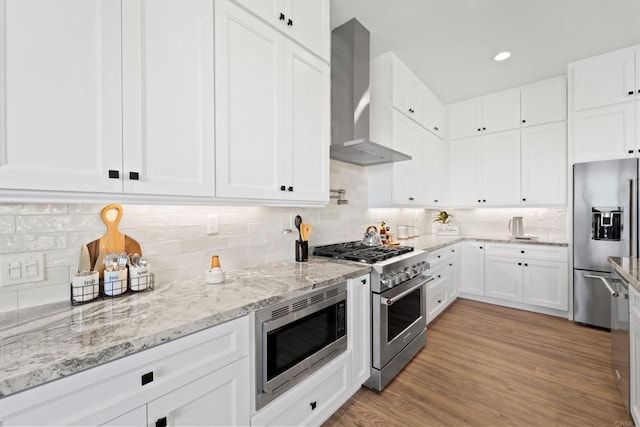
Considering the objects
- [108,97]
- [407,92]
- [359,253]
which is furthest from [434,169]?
[108,97]

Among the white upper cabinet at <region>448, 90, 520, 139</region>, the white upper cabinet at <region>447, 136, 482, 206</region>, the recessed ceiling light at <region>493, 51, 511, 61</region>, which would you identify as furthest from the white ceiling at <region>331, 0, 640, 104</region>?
the white upper cabinet at <region>447, 136, 482, 206</region>

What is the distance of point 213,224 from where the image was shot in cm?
171

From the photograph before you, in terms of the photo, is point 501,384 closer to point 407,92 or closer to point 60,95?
point 407,92

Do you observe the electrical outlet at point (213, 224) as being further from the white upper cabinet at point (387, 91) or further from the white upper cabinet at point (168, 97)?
the white upper cabinet at point (387, 91)

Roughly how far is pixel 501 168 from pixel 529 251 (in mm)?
1192

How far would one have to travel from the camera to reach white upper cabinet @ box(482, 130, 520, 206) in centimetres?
371

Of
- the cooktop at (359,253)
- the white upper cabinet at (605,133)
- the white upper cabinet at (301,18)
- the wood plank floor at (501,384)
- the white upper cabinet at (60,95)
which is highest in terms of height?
the white upper cabinet at (301,18)

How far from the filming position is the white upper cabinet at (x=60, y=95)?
0.86 metres

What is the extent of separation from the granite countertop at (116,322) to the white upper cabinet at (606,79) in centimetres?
363

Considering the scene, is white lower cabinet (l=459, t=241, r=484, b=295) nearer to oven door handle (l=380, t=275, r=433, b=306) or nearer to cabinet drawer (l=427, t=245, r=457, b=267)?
cabinet drawer (l=427, t=245, r=457, b=267)

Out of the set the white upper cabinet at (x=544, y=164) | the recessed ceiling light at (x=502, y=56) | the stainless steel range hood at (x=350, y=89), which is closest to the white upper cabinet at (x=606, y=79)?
the white upper cabinet at (x=544, y=164)

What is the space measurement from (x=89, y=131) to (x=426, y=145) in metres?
3.46

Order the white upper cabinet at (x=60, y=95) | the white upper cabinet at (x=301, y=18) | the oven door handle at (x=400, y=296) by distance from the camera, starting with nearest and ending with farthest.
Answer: the white upper cabinet at (x=60, y=95)
the white upper cabinet at (x=301, y=18)
the oven door handle at (x=400, y=296)

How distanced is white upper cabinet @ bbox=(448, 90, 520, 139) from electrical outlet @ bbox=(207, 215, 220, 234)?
387cm
